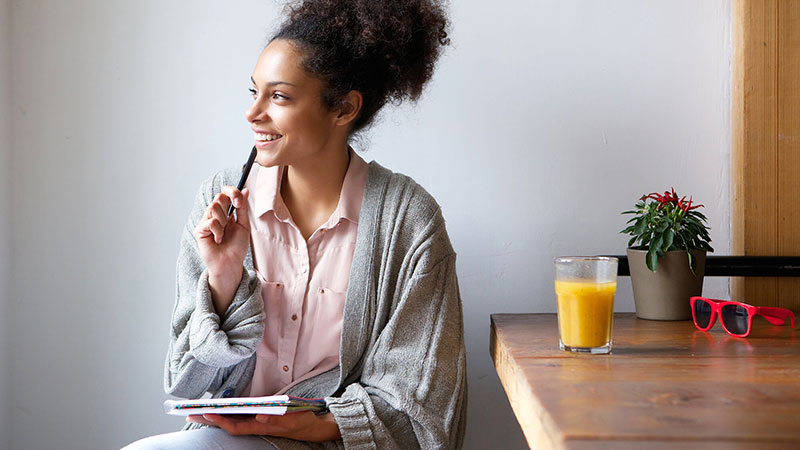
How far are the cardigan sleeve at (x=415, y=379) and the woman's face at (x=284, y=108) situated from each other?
314mm

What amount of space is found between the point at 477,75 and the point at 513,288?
476 mm

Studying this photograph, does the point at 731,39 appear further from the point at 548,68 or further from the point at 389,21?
the point at 389,21

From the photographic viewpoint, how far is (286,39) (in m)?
1.35

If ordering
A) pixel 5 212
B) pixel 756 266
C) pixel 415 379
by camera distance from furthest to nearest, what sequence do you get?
1. pixel 5 212
2. pixel 756 266
3. pixel 415 379

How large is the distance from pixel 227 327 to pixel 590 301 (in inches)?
25.1

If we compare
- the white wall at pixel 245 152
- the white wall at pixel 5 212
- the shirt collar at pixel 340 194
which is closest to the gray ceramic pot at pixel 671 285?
the white wall at pixel 245 152

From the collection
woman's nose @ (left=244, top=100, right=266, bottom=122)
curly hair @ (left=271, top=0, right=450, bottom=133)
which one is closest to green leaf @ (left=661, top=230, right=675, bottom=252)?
→ curly hair @ (left=271, top=0, right=450, bottom=133)

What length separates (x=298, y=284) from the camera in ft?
4.58

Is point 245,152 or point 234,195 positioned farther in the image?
point 245,152

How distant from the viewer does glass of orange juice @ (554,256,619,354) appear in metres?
1.05

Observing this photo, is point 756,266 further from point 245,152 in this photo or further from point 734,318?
point 245,152

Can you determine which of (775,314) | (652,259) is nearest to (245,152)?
(652,259)

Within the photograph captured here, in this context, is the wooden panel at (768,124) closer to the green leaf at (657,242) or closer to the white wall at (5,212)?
the green leaf at (657,242)

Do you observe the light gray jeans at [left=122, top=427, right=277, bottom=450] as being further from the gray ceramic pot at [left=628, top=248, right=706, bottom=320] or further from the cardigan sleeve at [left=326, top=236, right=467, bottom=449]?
the gray ceramic pot at [left=628, top=248, right=706, bottom=320]
